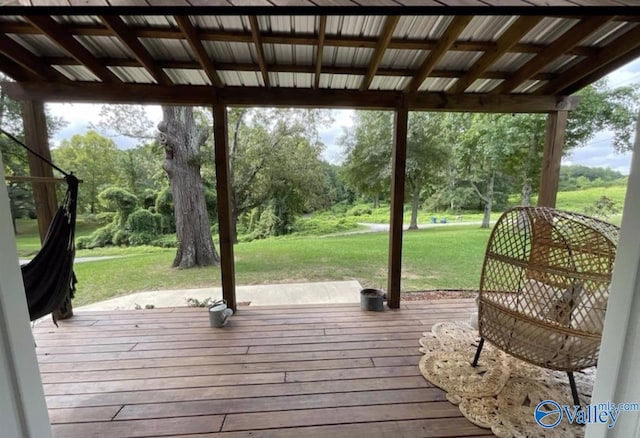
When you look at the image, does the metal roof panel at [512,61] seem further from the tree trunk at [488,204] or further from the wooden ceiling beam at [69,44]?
the tree trunk at [488,204]

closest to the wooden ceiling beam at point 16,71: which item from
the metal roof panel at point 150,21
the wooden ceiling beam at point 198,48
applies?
the metal roof panel at point 150,21

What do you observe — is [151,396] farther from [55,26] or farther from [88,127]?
[88,127]

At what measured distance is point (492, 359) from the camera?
1960 mm

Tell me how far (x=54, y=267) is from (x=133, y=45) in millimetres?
1696

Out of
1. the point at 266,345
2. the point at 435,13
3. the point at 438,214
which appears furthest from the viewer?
the point at 438,214

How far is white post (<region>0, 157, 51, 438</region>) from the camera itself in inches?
28.6

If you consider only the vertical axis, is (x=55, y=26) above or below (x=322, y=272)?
above

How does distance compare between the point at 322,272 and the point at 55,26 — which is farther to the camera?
the point at 322,272

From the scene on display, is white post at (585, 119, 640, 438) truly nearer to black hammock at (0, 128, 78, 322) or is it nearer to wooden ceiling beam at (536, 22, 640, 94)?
wooden ceiling beam at (536, 22, 640, 94)

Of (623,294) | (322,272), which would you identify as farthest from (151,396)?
(322,272)

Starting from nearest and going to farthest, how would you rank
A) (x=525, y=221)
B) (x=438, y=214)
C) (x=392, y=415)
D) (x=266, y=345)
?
(x=392, y=415) → (x=525, y=221) → (x=266, y=345) → (x=438, y=214)

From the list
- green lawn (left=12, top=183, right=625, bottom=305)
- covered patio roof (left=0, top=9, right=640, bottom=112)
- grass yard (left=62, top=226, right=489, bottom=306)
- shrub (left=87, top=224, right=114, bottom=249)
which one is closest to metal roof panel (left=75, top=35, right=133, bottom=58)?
covered patio roof (left=0, top=9, right=640, bottom=112)

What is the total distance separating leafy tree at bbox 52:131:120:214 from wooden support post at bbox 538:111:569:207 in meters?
9.66

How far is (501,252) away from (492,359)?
2.85 feet
